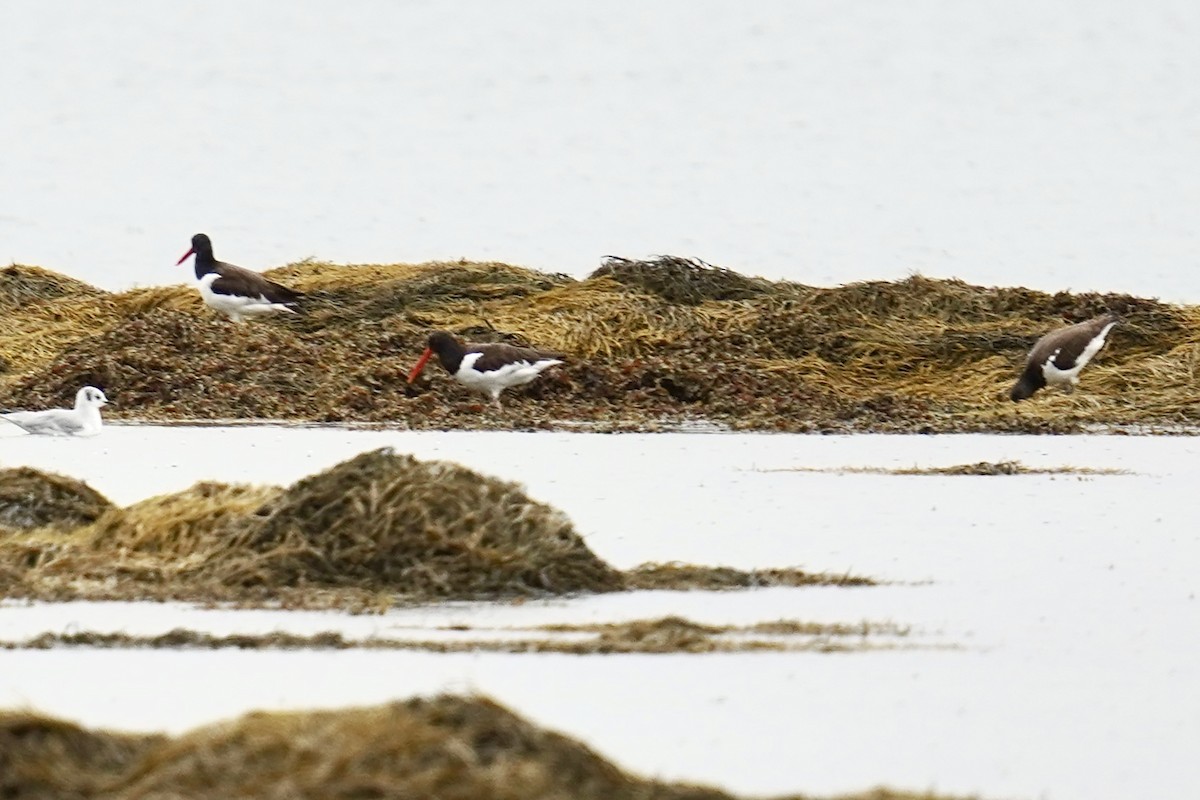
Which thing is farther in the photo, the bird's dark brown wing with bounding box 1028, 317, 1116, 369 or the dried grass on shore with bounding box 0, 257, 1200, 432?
the bird's dark brown wing with bounding box 1028, 317, 1116, 369

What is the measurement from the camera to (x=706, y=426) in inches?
603

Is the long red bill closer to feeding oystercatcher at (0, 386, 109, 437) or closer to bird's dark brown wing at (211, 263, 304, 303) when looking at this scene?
feeding oystercatcher at (0, 386, 109, 437)

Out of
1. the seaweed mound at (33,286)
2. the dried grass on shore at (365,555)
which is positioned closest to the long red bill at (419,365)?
the seaweed mound at (33,286)

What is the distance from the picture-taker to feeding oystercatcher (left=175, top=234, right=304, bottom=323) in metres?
19.8

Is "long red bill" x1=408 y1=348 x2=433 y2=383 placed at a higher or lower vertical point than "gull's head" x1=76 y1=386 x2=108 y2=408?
higher

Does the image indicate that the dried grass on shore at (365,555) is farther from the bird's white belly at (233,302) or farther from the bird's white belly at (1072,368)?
the bird's white belly at (233,302)

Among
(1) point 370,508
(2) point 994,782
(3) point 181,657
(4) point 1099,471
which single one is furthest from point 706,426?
(2) point 994,782

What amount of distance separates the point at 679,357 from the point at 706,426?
8.87 feet

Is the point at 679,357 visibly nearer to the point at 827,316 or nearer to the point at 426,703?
the point at 827,316

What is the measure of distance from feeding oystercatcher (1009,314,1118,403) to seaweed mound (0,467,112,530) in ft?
29.7

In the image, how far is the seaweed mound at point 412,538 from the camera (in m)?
7.77

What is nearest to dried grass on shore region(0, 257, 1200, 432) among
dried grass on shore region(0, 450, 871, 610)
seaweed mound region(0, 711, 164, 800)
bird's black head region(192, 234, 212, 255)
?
bird's black head region(192, 234, 212, 255)

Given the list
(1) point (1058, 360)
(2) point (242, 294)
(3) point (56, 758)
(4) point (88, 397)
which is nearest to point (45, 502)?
(3) point (56, 758)

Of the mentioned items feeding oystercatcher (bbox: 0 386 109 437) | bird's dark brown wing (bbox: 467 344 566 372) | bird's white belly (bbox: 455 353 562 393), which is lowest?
feeding oystercatcher (bbox: 0 386 109 437)
